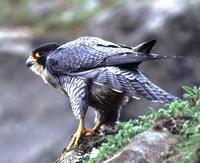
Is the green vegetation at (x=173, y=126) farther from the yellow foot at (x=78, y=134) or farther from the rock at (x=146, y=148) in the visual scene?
the yellow foot at (x=78, y=134)

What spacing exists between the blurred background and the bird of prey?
6.84m

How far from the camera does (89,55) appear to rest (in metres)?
9.07

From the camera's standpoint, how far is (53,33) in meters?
20.4

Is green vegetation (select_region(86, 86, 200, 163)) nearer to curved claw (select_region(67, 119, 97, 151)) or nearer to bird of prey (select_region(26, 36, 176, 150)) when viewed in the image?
bird of prey (select_region(26, 36, 176, 150))

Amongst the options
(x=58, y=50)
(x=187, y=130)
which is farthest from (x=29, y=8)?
(x=187, y=130)

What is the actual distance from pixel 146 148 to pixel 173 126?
0.39 m

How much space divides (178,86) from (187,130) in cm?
1036

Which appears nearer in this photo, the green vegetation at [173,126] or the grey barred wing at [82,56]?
the green vegetation at [173,126]

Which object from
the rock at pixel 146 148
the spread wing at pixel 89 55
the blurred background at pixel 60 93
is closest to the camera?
the rock at pixel 146 148

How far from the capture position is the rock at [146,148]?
6457mm

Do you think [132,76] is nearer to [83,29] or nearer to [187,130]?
[187,130]

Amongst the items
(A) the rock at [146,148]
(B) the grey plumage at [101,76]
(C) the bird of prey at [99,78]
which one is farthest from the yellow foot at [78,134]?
(A) the rock at [146,148]

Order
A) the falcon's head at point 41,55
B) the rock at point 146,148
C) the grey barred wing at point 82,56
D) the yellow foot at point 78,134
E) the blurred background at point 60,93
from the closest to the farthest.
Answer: the rock at point 146,148, the yellow foot at point 78,134, the grey barred wing at point 82,56, the falcon's head at point 41,55, the blurred background at point 60,93

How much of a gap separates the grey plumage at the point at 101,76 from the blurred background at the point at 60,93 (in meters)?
6.85
